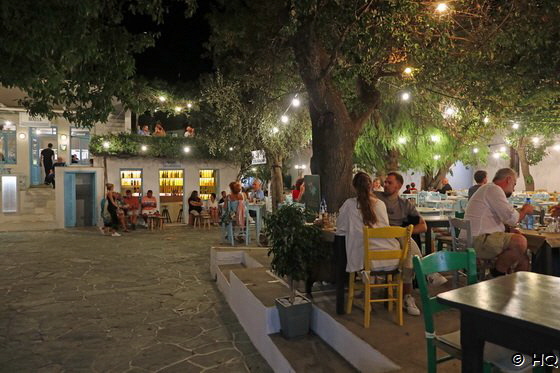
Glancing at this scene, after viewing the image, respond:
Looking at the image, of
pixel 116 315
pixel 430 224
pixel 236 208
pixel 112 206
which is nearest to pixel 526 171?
pixel 236 208

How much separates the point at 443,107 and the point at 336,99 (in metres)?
6.79

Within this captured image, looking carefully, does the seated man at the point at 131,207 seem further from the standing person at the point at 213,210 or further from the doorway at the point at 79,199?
the standing person at the point at 213,210

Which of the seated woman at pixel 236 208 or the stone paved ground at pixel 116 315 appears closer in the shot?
the stone paved ground at pixel 116 315

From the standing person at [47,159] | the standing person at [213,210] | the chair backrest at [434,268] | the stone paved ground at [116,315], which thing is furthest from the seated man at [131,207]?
the chair backrest at [434,268]

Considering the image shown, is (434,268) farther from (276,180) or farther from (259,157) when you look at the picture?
(276,180)

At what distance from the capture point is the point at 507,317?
2186 mm

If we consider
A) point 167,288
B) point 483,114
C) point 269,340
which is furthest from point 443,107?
point 269,340

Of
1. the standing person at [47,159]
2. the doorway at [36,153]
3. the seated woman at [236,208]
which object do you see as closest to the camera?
the seated woman at [236,208]

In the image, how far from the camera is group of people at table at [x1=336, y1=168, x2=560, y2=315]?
487 centimetres

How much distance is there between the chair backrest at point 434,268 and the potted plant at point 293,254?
2049 millimetres

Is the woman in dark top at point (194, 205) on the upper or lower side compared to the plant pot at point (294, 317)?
upper

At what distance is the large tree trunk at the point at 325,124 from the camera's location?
24.5 ft

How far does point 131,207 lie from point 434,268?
14.4 metres

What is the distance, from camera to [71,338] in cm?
563
